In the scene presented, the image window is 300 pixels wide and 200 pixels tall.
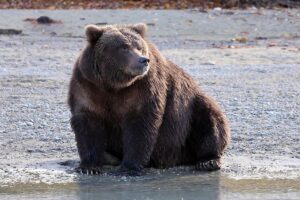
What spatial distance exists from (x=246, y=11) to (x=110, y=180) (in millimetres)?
15468

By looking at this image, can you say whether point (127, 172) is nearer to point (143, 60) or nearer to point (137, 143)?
point (137, 143)

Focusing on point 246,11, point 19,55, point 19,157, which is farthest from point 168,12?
point 19,157

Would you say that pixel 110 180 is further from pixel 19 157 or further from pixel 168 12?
pixel 168 12

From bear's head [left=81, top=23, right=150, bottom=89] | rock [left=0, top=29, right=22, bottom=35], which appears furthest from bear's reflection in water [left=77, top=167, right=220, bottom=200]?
rock [left=0, top=29, right=22, bottom=35]

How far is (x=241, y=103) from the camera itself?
1120cm

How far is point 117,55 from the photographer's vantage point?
7309mm

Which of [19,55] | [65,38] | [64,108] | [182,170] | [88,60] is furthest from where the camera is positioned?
[65,38]

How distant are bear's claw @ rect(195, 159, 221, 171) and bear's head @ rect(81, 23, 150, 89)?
1.05 m

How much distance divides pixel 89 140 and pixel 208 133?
43.7 inches

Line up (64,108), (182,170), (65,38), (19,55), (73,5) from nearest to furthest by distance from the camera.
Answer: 1. (182,170)
2. (64,108)
3. (19,55)
4. (65,38)
5. (73,5)

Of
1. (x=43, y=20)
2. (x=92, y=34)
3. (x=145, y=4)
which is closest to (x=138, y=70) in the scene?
(x=92, y=34)

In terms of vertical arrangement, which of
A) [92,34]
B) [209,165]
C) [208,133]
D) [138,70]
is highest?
[92,34]

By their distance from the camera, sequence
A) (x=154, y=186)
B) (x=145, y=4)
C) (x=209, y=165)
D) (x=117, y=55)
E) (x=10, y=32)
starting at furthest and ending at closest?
(x=145, y=4)
(x=10, y=32)
(x=209, y=165)
(x=117, y=55)
(x=154, y=186)

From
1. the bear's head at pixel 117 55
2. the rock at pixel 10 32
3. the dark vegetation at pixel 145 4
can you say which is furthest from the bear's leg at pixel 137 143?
the dark vegetation at pixel 145 4
